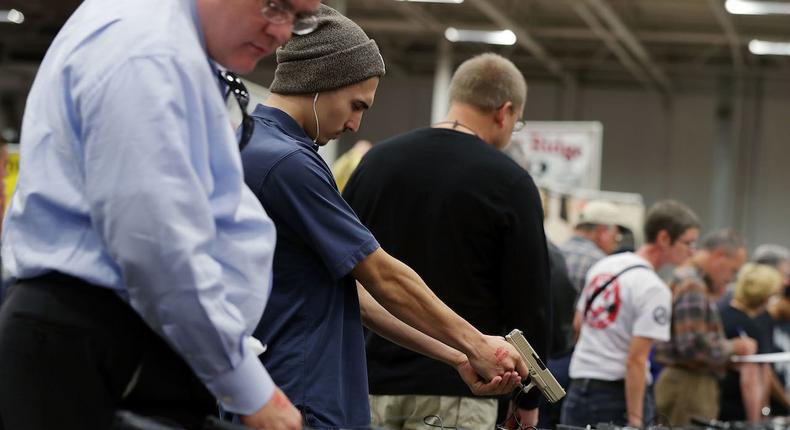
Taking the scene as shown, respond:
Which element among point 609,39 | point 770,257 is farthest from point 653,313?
point 609,39

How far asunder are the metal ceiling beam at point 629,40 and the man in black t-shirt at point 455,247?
493 inches

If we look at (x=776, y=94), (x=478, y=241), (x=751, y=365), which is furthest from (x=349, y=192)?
(x=776, y=94)

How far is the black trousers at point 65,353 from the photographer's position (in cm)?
148

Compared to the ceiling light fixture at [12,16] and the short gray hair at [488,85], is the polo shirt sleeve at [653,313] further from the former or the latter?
the ceiling light fixture at [12,16]

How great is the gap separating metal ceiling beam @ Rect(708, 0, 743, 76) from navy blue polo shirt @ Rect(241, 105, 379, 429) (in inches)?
540

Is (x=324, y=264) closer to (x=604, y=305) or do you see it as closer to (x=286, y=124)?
(x=286, y=124)

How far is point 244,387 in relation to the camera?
1.53m

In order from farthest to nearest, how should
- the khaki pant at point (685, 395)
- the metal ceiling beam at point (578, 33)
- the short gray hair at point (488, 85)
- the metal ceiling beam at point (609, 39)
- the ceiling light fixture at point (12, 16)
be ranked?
1. the ceiling light fixture at point (12, 16)
2. the metal ceiling beam at point (578, 33)
3. the metal ceiling beam at point (609, 39)
4. the khaki pant at point (685, 395)
5. the short gray hair at point (488, 85)

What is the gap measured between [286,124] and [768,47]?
1605 cm

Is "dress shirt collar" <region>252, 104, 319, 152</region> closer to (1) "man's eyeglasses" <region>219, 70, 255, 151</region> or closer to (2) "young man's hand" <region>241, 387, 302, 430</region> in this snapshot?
(1) "man's eyeglasses" <region>219, 70, 255, 151</region>

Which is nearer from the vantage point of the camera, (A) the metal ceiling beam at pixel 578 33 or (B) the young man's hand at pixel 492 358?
(B) the young man's hand at pixel 492 358

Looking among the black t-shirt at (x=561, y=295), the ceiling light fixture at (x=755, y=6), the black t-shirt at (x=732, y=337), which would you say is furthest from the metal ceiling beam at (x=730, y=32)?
the black t-shirt at (x=561, y=295)

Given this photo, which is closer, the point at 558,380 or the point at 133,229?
the point at 133,229

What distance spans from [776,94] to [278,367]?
1860 cm
